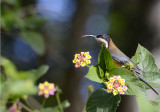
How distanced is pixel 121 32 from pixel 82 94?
2848 millimetres

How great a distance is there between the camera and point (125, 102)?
15.3 ft

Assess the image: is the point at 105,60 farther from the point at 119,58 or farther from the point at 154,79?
the point at 119,58

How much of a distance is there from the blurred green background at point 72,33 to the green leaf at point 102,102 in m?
1.89

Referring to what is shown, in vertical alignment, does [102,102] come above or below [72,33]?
above

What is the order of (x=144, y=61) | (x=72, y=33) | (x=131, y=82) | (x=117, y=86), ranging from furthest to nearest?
1. (x=72, y=33)
2. (x=144, y=61)
3. (x=131, y=82)
4. (x=117, y=86)

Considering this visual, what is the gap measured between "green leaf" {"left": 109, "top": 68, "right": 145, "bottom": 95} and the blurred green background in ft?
6.33

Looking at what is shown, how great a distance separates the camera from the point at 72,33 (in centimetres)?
709

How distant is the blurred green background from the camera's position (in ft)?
10.9

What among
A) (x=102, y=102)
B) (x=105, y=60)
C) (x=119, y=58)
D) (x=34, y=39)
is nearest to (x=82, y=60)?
(x=105, y=60)

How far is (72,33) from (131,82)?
5752 millimetres

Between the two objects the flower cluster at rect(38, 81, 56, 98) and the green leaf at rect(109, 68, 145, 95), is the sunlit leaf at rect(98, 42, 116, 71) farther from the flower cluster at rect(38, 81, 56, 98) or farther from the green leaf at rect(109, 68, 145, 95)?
the flower cluster at rect(38, 81, 56, 98)

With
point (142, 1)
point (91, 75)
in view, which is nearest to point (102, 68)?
point (91, 75)

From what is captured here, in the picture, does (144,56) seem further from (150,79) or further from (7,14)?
(7,14)

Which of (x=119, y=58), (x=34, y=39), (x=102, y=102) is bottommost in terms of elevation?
(x=34, y=39)
